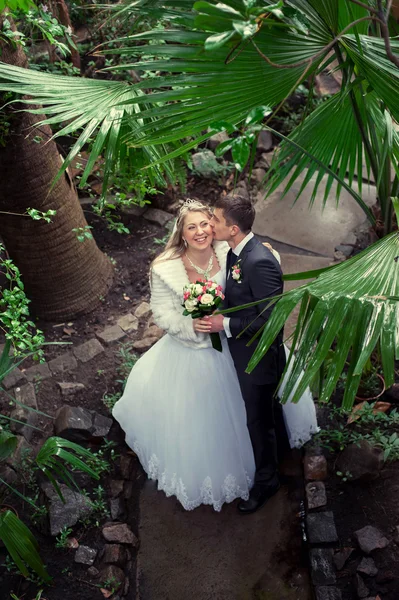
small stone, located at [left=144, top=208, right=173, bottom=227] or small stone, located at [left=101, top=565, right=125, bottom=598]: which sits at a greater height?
small stone, located at [left=144, top=208, right=173, bottom=227]

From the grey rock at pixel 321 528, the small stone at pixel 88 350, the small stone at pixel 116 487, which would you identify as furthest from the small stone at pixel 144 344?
the grey rock at pixel 321 528

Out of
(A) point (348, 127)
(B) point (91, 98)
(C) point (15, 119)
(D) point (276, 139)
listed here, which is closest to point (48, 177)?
(C) point (15, 119)

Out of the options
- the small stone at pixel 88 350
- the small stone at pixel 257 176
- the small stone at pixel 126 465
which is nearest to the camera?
the small stone at pixel 126 465

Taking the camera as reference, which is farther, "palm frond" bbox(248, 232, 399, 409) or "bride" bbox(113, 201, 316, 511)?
"bride" bbox(113, 201, 316, 511)

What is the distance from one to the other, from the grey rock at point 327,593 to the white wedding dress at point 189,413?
80cm

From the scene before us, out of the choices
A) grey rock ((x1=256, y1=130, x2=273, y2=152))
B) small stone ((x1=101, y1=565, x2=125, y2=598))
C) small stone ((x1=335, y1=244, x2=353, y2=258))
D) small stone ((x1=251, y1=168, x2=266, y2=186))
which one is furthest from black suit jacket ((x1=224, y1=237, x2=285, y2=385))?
grey rock ((x1=256, y1=130, x2=273, y2=152))

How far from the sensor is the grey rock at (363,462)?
14.3ft

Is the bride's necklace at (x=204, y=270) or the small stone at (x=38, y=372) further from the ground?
the bride's necklace at (x=204, y=270)

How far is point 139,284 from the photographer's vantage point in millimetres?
6133

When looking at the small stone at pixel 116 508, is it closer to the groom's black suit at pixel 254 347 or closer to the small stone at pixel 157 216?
the groom's black suit at pixel 254 347

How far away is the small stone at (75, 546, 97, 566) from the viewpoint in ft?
13.9

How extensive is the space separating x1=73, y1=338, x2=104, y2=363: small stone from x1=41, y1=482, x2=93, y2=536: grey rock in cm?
123

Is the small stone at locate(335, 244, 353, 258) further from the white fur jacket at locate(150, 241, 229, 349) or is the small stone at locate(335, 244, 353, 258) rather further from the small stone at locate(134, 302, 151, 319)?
the white fur jacket at locate(150, 241, 229, 349)

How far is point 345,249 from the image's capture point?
6.46m
